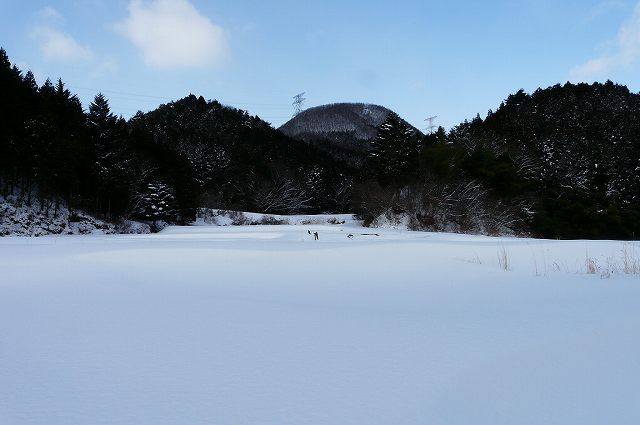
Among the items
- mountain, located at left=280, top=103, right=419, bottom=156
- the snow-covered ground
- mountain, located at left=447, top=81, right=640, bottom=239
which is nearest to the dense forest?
mountain, located at left=447, top=81, right=640, bottom=239

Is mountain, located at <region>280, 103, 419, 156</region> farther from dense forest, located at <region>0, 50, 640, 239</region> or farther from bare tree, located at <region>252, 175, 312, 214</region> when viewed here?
dense forest, located at <region>0, 50, 640, 239</region>

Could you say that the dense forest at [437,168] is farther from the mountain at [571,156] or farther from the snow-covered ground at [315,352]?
the snow-covered ground at [315,352]

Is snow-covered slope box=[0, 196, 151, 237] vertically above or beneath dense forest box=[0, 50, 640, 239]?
beneath

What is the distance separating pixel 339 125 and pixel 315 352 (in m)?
92.6

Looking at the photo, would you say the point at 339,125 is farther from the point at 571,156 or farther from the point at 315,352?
the point at 315,352

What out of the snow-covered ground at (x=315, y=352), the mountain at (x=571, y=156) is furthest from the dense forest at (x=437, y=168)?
the snow-covered ground at (x=315, y=352)

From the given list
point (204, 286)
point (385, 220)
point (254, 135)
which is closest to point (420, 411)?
point (204, 286)

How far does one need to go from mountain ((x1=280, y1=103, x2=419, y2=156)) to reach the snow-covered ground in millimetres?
77270

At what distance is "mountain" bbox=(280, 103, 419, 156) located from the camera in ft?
275

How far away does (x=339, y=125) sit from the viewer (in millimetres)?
92125

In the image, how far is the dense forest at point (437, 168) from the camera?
81.9 feet

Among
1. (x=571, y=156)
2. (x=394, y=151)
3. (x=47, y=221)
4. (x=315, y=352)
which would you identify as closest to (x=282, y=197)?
(x=394, y=151)

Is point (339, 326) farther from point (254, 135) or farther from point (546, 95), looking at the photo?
point (254, 135)

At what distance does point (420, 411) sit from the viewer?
179cm
